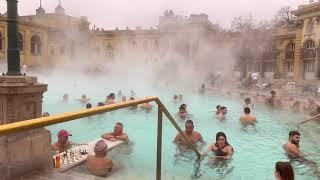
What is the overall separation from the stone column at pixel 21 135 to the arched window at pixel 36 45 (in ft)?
146

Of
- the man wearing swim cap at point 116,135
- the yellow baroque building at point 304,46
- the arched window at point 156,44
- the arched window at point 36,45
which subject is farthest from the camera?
the arched window at point 156,44

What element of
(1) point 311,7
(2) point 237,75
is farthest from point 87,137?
(2) point 237,75

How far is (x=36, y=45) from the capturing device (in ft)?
156

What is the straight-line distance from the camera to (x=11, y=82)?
15.4 ft

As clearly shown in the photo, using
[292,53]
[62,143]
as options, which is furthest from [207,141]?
[292,53]

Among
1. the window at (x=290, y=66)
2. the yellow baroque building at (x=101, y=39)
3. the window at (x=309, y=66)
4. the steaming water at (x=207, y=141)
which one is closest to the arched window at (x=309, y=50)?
the window at (x=309, y=66)

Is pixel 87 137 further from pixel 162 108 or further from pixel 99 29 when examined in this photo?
pixel 99 29

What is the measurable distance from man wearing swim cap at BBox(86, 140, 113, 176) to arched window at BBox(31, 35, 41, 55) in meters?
43.6

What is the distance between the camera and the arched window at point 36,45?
46950 mm

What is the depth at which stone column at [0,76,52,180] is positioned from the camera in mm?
4410

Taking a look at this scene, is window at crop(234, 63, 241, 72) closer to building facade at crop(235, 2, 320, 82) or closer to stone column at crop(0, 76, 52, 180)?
building facade at crop(235, 2, 320, 82)

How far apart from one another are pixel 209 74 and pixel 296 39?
31.3 feet

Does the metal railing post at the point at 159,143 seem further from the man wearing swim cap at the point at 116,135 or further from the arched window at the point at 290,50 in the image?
the arched window at the point at 290,50

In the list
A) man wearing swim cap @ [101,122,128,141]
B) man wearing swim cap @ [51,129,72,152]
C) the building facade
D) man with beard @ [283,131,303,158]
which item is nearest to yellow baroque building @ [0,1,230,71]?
the building facade
